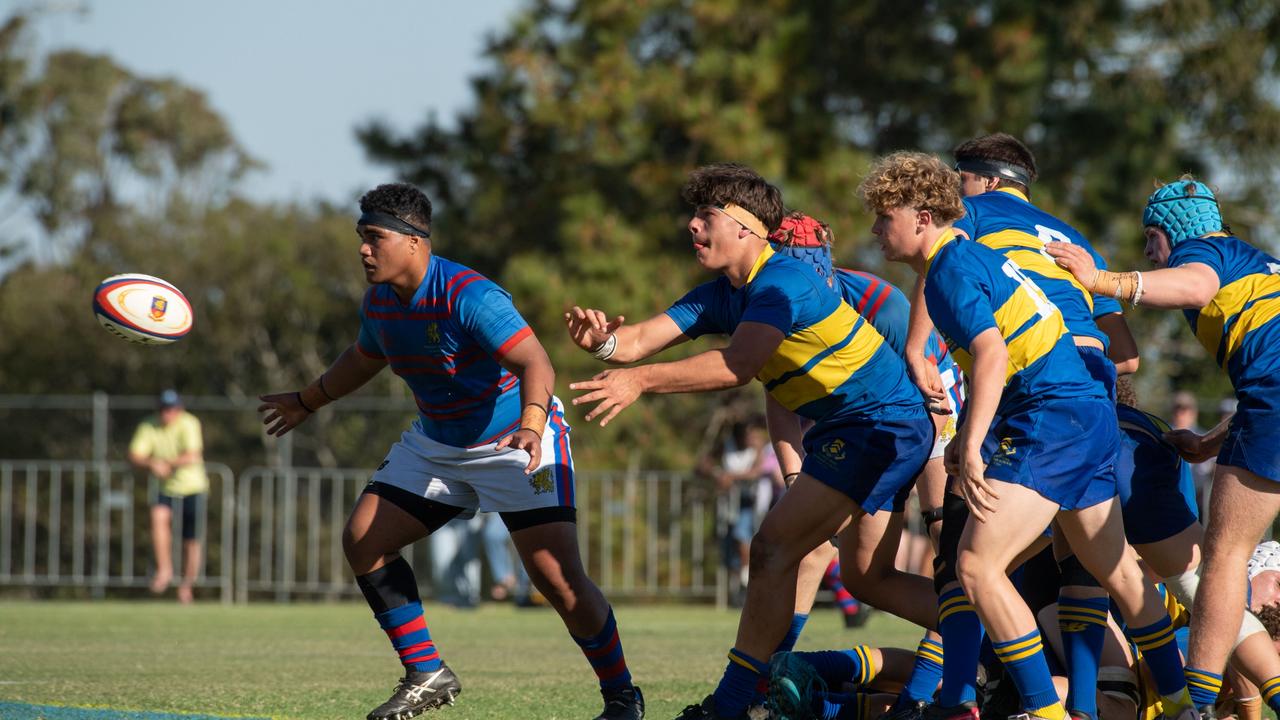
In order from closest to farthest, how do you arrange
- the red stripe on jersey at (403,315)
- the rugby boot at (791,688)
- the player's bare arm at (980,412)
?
the player's bare arm at (980,412) → the rugby boot at (791,688) → the red stripe on jersey at (403,315)

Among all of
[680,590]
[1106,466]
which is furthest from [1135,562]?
[680,590]

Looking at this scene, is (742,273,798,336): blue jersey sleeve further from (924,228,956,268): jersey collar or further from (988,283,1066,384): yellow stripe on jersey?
(988,283,1066,384): yellow stripe on jersey

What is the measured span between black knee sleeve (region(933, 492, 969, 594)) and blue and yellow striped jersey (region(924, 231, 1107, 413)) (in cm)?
54

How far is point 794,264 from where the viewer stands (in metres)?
5.89

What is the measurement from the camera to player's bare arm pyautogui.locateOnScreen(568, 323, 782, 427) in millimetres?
5363

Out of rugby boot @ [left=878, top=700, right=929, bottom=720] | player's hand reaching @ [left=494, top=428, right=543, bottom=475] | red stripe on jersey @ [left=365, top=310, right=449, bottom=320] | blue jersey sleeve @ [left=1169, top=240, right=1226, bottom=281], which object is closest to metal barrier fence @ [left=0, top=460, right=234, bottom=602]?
red stripe on jersey @ [left=365, top=310, right=449, bottom=320]

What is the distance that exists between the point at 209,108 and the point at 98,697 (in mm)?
37190

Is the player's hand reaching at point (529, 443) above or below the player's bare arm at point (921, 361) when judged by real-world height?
below

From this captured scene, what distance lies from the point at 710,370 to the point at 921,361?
1.01 m

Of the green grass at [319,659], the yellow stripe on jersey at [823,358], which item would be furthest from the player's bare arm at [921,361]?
the green grass at [319,659]

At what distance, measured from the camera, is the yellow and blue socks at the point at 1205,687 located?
550cm

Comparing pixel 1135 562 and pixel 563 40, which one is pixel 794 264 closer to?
pixel 1135 562

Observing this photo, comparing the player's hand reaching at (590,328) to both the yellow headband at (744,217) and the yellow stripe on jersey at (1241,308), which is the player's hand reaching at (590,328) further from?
the yellow stripe on jersey at (1241,308)

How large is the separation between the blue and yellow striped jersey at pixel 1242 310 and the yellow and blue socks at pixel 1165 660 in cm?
93
